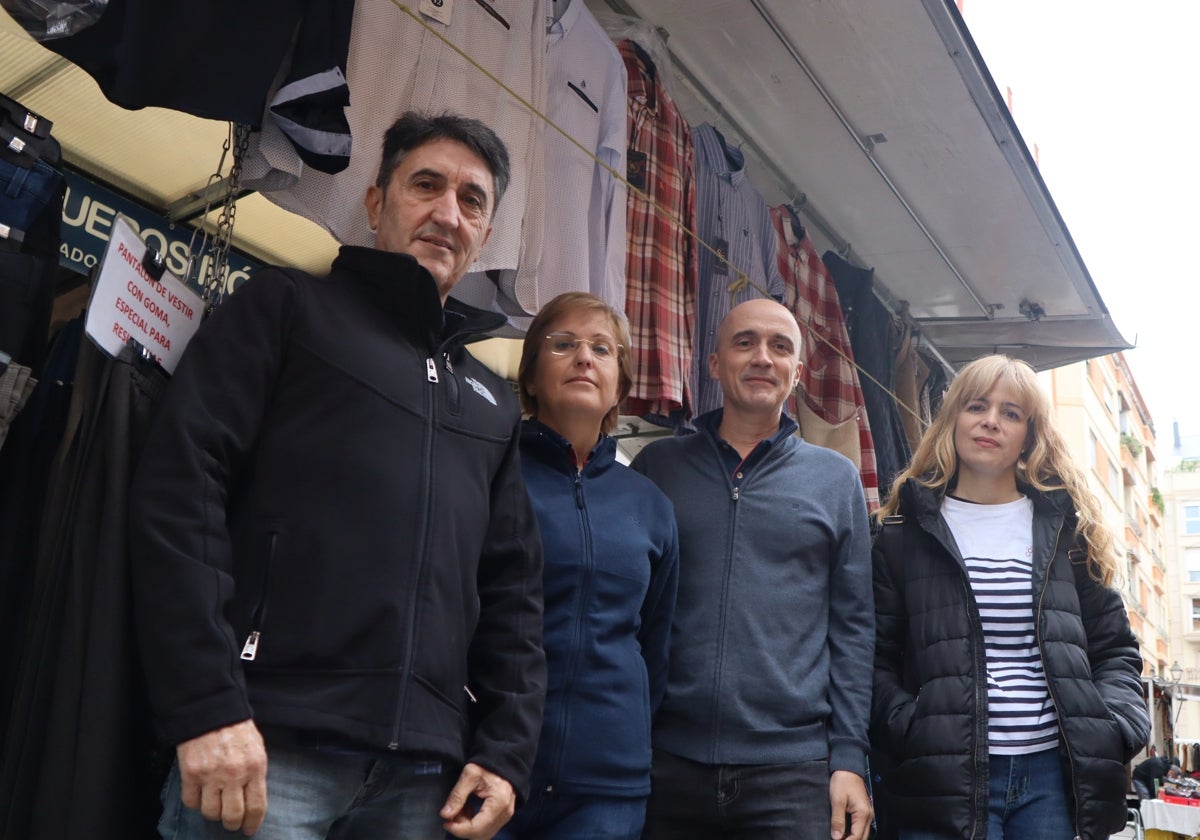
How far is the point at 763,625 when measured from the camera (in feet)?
9.05

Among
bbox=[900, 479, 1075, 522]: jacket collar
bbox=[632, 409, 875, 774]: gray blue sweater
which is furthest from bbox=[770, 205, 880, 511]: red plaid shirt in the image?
bbox=[632, 409, 875, 774]: gray blue sweater

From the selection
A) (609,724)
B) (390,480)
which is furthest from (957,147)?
(390,480)

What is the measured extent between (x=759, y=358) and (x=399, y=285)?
4.43 ft

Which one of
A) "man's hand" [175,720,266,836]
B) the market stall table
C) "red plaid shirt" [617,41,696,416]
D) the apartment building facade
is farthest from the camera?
the apartment building facade

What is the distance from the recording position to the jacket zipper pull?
169cm

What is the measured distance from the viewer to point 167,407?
1747 mm

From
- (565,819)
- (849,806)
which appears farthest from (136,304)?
(849,806)

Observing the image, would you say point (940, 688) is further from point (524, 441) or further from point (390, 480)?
point (390, 480)

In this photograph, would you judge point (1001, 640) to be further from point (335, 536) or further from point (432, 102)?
point (432, 102)

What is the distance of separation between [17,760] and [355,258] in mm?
1108

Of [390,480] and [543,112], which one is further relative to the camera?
[543,112]

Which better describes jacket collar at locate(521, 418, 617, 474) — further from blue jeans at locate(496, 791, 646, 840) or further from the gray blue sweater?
blue jeans at locate(496, 791, 646, 840)

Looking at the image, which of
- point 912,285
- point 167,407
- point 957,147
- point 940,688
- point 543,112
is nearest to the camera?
point 167,407

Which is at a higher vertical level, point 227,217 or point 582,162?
point 582,162
